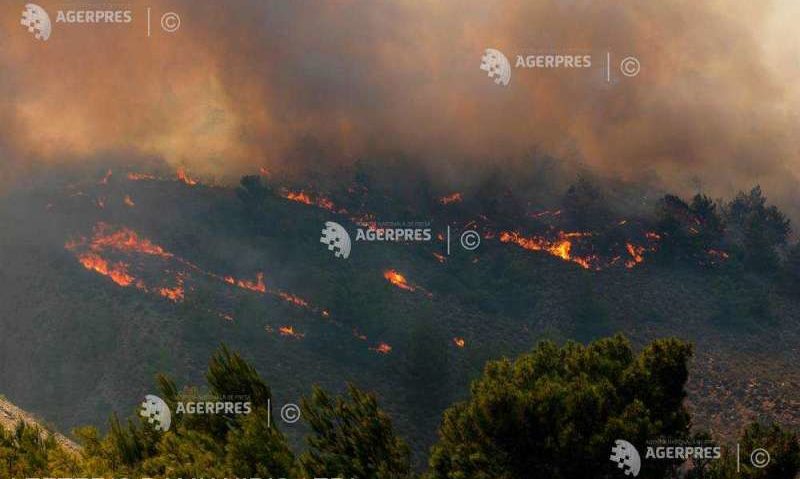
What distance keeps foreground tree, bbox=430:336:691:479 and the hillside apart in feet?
159

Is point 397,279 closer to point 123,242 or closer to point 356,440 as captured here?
point 123,242

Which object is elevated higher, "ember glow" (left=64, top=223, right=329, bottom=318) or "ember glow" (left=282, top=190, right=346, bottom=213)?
"ember glow" (left=282, top=190, right=346, bottom=213)

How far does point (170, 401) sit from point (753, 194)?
113m

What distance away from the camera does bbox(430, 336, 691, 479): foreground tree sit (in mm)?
27484

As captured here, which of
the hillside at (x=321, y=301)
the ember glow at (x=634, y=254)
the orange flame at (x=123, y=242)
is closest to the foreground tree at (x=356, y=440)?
the hillside at (x=321, y=301)

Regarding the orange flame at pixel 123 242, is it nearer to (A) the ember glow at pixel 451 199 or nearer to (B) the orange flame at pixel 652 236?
(A) the ember glow at pixel 451 199

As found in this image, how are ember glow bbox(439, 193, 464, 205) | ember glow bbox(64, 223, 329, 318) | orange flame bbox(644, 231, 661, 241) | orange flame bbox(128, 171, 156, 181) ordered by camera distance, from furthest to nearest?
ember glow bbox(439, 193, 464, 205) < orange flame bbox(644, 231, 661, 241) < orange flame bbox(128, 171, 156, 181) < ember glow bbox(64, 223, 329, 318)

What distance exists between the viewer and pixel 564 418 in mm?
27516

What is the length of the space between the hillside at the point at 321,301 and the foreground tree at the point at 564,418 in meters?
48.4

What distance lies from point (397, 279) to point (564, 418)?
83.0 m

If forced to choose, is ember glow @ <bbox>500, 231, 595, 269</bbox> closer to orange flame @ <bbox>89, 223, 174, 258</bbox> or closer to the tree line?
orange flame @ <bbox>89, 223, 174, 258</bbox>

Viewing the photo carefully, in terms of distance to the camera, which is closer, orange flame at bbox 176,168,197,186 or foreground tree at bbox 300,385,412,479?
foreground tree at bbox 300,385,412,479

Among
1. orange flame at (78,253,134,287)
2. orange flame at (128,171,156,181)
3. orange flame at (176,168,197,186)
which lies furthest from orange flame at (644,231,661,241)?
orange flame at (78,253,134,287)

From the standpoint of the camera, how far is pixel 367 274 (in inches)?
4373
